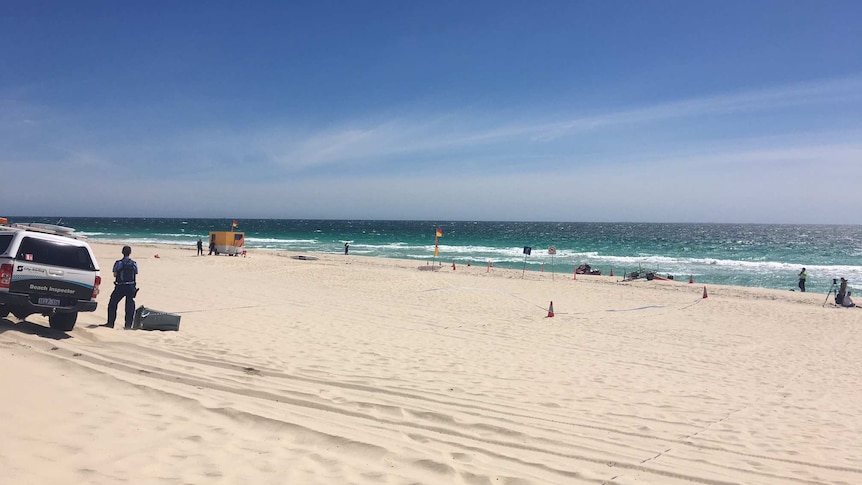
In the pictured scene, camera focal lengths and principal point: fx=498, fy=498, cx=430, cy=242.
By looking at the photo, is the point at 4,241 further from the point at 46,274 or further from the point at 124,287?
the point at 124,287

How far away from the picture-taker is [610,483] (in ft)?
13.0

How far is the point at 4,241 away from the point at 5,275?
65 centimetres

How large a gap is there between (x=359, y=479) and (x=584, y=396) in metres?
3.95

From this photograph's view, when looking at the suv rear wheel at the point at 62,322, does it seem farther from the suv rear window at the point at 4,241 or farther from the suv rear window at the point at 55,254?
the suv rear window at the point at 4,241

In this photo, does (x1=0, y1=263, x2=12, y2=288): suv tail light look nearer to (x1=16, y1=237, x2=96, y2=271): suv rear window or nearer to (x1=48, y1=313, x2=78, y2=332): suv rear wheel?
(x1=16, y1=237, x2=96, y2=271): suv rear window

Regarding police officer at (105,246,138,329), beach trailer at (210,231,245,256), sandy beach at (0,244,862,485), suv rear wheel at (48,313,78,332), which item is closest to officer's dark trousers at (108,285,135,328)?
police officer at (105,246,138,329)

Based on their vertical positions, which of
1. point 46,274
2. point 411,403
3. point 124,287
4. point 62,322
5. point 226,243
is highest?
point 46,274

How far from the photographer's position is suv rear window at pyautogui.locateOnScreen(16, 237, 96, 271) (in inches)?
290

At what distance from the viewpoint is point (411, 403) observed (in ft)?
18.5

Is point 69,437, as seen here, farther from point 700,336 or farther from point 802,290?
point 802,290

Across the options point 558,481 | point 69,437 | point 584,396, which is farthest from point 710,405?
point 69,437

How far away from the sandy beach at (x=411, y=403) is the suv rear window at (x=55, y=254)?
108cm

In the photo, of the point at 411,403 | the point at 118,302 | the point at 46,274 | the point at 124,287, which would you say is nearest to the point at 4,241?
the point at 46,274

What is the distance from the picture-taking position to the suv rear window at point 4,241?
7281 mm
